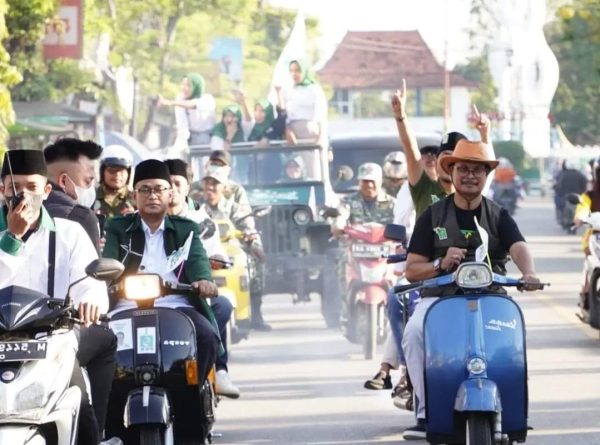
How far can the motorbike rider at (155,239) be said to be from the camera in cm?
1017

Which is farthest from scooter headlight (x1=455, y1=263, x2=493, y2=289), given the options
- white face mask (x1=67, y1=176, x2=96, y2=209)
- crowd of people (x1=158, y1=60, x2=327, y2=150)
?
crowd of people (x1=158, y1=60, x2=327, y2=150)

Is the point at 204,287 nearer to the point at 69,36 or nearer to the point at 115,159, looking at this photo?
the point at 115,159

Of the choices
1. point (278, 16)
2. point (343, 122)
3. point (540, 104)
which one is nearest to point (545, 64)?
point (540, 104)

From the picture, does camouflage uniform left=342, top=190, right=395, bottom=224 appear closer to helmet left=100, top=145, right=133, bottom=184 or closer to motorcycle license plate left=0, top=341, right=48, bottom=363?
helmet left=100, top=145, right=133, bottom=184

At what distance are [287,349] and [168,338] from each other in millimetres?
8678

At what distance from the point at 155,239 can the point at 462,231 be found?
1.62m

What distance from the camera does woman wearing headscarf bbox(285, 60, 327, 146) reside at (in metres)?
23.2

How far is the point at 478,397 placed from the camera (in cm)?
904

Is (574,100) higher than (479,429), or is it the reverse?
(574,100)

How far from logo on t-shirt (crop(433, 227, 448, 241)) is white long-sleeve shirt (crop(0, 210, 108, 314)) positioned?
6.77 ft

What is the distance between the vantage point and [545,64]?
125 m

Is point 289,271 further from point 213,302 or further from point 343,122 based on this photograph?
point 343,122

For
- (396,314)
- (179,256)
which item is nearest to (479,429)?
(179,256)

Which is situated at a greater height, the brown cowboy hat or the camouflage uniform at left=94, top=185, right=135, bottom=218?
the brown cowboy hat
